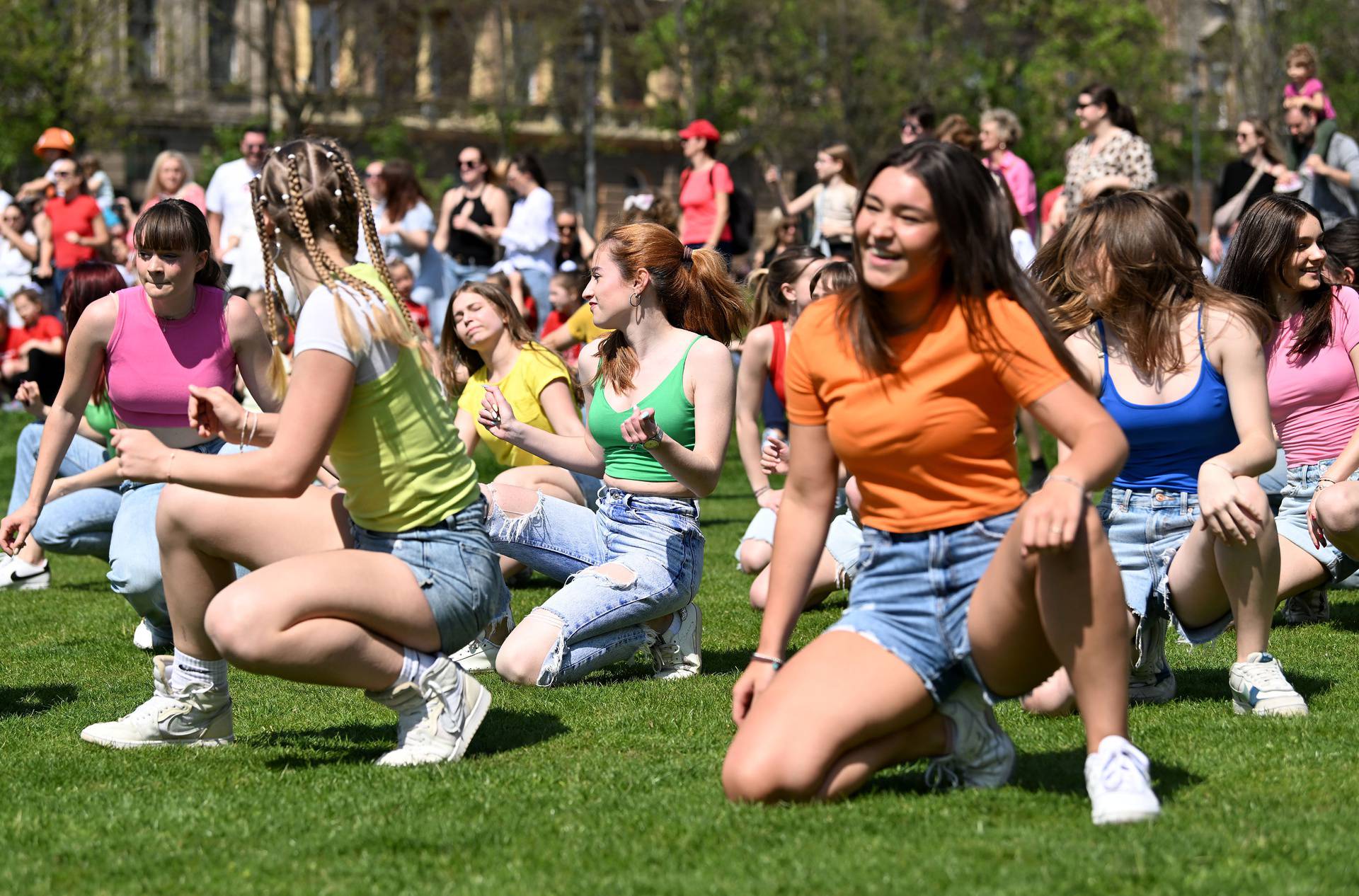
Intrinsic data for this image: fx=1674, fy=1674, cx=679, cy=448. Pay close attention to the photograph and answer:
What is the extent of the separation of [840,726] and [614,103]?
5433cm

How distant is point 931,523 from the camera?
13.5ft

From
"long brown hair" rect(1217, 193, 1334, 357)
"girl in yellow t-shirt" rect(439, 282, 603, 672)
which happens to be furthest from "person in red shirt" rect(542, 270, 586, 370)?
"long brown hair" rect(1217, 193, 1334, 357)

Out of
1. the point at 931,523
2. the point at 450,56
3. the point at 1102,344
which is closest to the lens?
the point at 931,523

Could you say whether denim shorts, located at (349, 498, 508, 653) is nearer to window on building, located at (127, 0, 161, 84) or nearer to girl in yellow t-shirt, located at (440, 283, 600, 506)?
girl in yellow t-shirt, located at (440, 283, 600, 506)

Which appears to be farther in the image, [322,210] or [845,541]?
[845,541]

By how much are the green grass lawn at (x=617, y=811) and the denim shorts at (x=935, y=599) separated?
1.19 ft

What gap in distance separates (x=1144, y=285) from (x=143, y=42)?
4265 cm

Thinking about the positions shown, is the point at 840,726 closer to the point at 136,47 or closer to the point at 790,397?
the point at 790,397

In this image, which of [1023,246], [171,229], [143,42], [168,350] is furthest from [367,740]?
[143,42]

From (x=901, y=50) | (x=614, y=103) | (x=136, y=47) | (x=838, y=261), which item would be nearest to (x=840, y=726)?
(x=838, y=261)

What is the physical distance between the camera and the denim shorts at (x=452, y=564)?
468 cm

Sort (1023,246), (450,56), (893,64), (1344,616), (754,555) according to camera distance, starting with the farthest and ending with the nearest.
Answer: (893,64), (450,56), (1023,246), (754,555), (1344,616)

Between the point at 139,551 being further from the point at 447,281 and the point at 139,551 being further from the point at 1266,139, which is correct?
the point at 1266,139

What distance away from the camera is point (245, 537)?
4.82 m
